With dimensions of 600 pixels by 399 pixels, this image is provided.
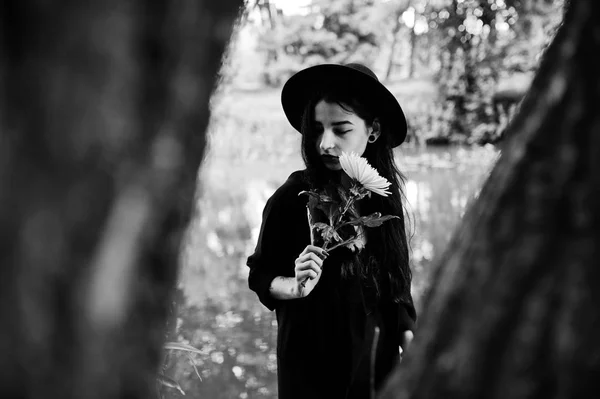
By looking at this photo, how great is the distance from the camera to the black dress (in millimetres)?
2109

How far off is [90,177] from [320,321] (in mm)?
1555

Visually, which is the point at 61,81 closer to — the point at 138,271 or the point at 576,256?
the point at 138,271

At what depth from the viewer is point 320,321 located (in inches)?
83.8

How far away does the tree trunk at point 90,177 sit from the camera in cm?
64

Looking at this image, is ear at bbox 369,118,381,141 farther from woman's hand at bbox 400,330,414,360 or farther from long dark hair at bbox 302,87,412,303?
woman's hand at bbox 400,330,414,360

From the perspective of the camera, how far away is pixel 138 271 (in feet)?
2.39

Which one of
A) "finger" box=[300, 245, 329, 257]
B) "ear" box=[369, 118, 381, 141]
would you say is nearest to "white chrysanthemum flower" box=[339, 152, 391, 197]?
"finger" box=[300, 245, 329, 257]

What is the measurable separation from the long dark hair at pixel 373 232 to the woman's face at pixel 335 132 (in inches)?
0.8

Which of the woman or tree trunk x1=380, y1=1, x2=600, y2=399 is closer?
tree trunk x1=380, y1=1, x2=600, y2=399

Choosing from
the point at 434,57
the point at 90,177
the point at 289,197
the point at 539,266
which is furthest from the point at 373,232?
the point at 434,57

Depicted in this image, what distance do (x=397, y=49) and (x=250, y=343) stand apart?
56.3ft

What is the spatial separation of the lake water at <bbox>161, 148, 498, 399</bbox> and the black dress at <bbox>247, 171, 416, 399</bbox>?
1.36 feet

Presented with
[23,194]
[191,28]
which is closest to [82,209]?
[23,194]

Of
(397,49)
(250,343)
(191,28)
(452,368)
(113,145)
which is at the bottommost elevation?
(250,343)
